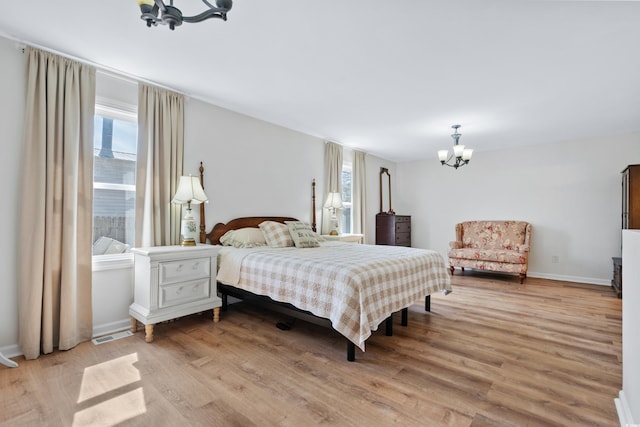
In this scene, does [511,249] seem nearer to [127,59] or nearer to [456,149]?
[456,149]

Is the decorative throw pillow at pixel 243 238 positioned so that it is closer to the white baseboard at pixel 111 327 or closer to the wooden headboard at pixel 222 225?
the wooden headboard at pixel 222 225

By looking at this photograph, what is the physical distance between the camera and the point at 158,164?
10.0 feet

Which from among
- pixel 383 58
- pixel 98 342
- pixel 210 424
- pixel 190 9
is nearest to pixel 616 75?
pixel 383 58

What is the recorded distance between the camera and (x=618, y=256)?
4730mm

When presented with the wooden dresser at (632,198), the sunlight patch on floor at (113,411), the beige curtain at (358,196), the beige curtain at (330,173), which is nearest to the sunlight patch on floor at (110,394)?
the sunlight patch on floor at (113,411)

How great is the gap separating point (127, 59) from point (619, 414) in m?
4.12

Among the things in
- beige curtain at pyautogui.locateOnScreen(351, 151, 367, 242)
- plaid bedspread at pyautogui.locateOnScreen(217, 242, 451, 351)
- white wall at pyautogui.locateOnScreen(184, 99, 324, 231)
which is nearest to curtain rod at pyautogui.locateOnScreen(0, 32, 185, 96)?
white wall at pyautogui.locateOnScreen(184, 99, 324, 231)

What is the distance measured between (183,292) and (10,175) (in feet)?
5.20

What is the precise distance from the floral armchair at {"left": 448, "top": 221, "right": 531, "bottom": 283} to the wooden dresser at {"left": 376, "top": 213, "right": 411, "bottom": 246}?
3.47 ft

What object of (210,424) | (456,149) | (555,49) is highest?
(555,49)

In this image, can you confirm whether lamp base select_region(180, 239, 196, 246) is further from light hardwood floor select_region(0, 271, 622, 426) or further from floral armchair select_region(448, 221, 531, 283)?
floral armchair select_region(448, 221, 531, 283)

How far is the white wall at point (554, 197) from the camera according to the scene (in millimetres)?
4844

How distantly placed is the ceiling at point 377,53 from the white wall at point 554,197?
1.12 meters

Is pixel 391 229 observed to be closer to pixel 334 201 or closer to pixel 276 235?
pixel 334 201
